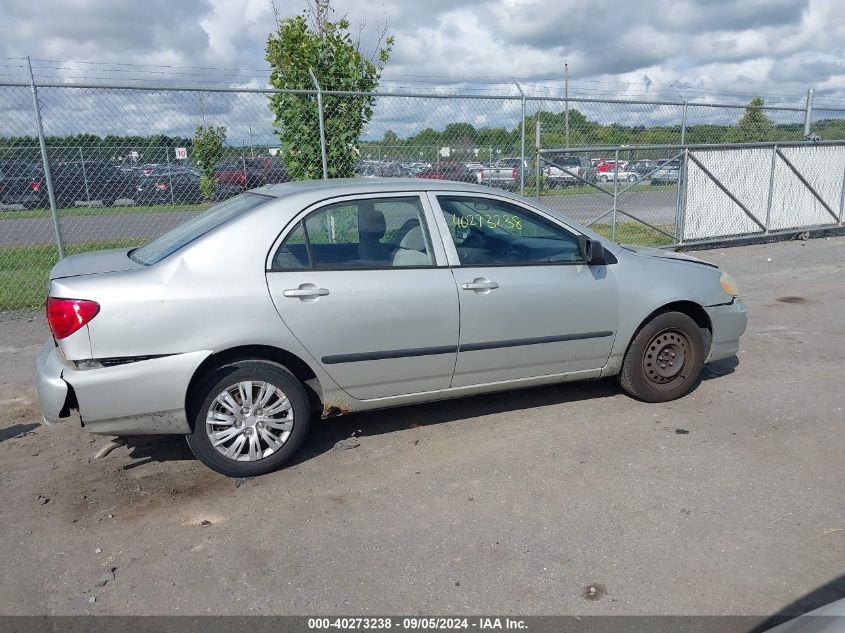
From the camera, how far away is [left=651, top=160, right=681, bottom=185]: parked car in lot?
11.0 metres

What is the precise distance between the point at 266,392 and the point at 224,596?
125 centimetres

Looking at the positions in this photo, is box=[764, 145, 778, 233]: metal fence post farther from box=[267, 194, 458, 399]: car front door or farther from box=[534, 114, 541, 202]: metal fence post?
box=[267, 194, 458, 399]: car front door

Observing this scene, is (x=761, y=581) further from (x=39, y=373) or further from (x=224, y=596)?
(x=39, y=373)

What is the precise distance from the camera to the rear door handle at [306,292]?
3.92 m

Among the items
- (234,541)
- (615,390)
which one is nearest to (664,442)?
(615,390)

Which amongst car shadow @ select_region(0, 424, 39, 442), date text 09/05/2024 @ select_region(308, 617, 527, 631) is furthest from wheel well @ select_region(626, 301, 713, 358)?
car shadow @ select_region(0, 424, 39, 442)

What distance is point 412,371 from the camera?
430 centimetres

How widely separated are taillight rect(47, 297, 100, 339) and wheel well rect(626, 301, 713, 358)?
3.50 metres

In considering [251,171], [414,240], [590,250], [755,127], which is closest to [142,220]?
[251,171]

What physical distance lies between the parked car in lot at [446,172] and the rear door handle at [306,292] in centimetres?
617

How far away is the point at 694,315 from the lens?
16.9 feet

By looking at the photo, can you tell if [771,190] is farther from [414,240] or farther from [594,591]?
[594,591]

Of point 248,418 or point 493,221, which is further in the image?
point 493,221

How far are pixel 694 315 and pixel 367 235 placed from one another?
258 centimetres
